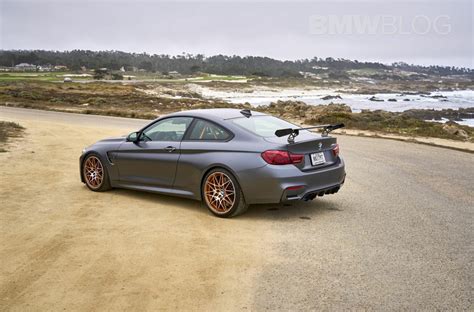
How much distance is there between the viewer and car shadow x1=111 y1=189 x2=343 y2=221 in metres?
7.60

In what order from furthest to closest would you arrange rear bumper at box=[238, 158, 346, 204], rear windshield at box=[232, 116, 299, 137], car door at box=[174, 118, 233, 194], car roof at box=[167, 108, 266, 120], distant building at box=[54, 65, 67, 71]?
distant building at box=[54, 65, 67, 71] → car roof at box=[167, 108, 266, 120] → rear windshield at box=[232, 116, 299, 137] → car door at box=[174, 118, 233, 194] → rear bumper at box=[238, 158, 346, 204]

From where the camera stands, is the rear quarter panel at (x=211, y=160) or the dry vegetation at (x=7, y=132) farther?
the dry vegetation at (x=7, y=132)

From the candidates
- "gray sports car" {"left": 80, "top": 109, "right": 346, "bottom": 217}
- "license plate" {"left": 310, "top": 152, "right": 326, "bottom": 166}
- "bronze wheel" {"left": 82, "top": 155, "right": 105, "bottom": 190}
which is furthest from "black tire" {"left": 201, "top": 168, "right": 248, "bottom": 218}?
"bronze wheel" {"left": 82, "top": 155, "right": 105, "bottom": 190}

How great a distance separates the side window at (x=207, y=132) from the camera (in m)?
7.61

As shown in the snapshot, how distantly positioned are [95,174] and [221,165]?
273cm

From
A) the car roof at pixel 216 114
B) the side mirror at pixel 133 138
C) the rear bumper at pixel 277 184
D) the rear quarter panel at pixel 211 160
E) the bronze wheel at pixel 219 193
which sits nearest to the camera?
the rear bumper at pixel 277 184

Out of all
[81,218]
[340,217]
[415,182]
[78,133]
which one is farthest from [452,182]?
[78,133]

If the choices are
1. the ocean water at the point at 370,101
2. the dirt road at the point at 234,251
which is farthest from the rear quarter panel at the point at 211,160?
the ocean water at the point at 370,101

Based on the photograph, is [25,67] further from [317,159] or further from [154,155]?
[317,159]

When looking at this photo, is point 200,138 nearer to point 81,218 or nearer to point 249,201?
point 249,201

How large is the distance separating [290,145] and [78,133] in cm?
1306

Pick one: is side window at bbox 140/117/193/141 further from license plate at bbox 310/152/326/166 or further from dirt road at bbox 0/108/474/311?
license plate at bbox 310/152/326/166

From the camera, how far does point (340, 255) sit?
19.2 ft

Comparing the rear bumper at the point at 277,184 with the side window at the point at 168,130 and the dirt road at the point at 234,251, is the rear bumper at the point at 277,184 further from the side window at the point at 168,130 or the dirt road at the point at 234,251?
the side window at the point at 168,130
